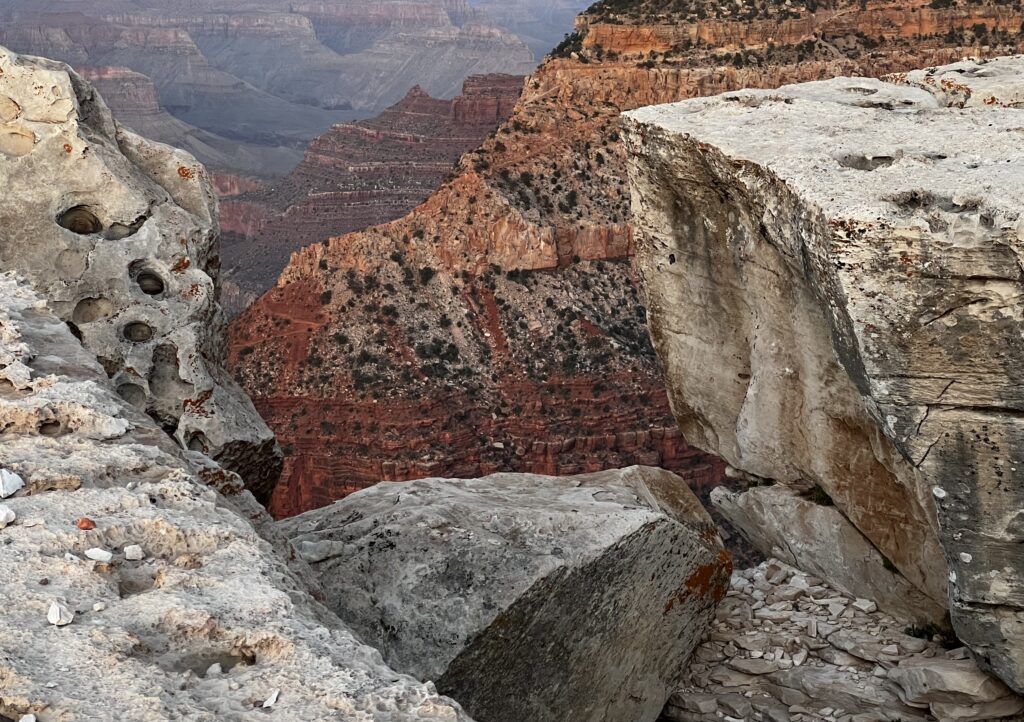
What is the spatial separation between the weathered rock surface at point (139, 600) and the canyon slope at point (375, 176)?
77.4m

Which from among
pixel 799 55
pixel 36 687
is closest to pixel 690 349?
pixel 36 687

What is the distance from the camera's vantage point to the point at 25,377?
627 centimetres

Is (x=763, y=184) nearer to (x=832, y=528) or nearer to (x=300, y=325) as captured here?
(x=832, y=528)

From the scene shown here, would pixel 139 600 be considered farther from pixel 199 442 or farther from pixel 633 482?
pixel 633 482

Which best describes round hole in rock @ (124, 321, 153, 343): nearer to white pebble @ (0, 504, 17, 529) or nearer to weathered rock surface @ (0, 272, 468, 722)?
weathered rock surface @ (0, 272, 468, 722)

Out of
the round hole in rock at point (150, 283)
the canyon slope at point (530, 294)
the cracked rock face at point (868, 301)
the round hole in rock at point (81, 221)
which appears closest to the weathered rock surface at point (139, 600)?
the round hole in rock at point (150, 283)

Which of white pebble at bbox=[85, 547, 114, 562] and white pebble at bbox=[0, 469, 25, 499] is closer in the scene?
white pebble at bbox=[85, 547, 114, 562]

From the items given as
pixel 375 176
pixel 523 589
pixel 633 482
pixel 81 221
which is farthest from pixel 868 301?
pixel 375 176

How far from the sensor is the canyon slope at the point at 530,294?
138ft

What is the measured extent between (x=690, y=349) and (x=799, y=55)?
36.1 meters

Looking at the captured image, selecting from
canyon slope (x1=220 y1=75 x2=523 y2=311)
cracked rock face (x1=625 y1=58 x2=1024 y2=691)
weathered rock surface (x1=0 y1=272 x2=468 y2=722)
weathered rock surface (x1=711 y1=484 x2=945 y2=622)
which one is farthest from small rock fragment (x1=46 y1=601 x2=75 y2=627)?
canyon slope (x1=220 y1=75 x2=523 y2=311)

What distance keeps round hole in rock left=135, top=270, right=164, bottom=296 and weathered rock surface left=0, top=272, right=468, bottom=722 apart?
3.02 m

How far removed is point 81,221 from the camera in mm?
9547

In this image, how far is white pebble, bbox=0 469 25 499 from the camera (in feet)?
17.8
